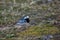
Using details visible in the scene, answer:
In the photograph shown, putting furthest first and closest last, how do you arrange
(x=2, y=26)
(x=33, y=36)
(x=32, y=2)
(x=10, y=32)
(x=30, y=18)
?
(x=32, y=2), (x=30, y=18), (x=2, y=26), (x=10, y=32), (x=33, y=36)

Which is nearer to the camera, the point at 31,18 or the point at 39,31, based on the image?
the point at 39,31

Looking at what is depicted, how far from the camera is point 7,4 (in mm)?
7188

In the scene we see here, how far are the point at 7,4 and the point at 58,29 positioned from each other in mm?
2855

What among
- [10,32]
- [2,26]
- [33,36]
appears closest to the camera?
[33,36]

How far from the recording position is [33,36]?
4.57 m

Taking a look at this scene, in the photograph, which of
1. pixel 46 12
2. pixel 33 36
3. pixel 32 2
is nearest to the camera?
pixel 33 36

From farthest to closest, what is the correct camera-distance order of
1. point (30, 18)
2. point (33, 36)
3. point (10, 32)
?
point (30, 18), point (10, 32), point (33, 36)

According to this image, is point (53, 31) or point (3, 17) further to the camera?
point (3, 17)

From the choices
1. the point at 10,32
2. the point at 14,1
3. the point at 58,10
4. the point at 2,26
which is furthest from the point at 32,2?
the point at 10,32

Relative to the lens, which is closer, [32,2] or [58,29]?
[58,29]

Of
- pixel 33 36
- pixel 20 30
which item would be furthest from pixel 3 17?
pixel 33 36

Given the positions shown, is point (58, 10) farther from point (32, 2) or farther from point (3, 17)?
point (3, 17)

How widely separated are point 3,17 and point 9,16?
19 centimetres

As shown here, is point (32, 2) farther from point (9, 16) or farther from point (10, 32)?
point (10, 32)
